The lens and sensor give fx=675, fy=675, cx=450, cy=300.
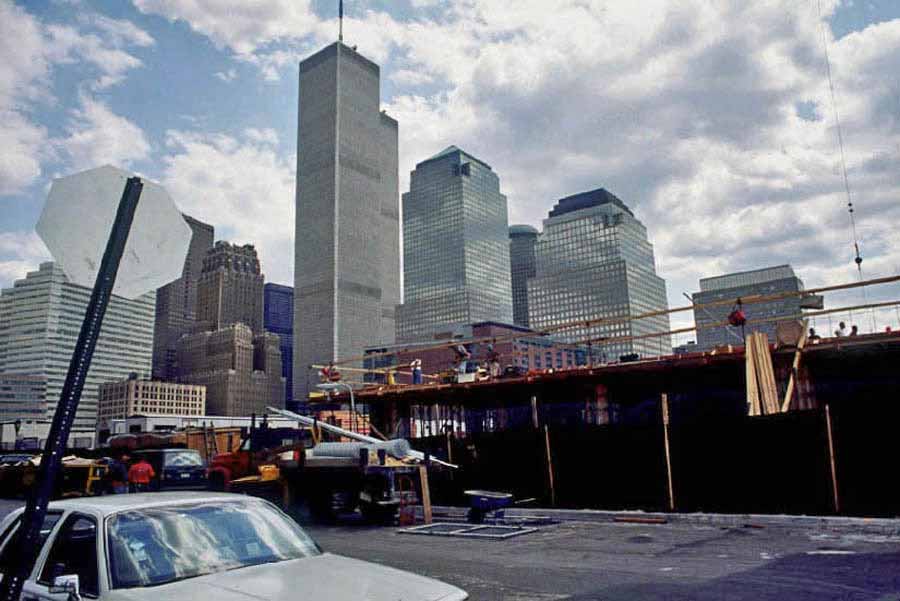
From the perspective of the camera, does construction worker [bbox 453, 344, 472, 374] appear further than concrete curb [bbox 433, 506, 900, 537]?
Yes

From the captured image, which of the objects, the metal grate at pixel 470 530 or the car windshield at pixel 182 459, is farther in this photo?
the car windshield at pixel 182 459

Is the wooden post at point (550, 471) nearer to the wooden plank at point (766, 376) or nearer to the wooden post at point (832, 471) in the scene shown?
the wooden plank at point (766, 376)

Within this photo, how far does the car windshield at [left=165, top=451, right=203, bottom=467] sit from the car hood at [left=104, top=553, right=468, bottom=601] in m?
21.5

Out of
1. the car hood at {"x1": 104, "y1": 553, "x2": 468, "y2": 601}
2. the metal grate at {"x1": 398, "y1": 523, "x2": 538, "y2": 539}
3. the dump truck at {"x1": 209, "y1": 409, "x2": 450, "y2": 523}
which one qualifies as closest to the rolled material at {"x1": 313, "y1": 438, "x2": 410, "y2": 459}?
the dump truck at {"x1": 209, "y1": 409, "x2": 450, "y2": 523}

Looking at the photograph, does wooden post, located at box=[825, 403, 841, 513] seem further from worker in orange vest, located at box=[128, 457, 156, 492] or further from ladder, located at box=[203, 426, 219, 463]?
ladder, located at box=[203, 426, 219, 463]

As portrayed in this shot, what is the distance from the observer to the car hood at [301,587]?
4074 mm

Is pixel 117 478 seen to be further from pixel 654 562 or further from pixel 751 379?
pixel 751 379

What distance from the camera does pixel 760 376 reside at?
18.4 meters

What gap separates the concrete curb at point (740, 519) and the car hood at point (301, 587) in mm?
11453

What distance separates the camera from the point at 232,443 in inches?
1198

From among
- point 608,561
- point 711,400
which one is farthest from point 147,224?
point 711,400

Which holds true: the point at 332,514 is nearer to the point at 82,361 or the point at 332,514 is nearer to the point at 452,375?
the point at 452,375

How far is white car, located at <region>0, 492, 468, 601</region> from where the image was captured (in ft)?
13.8

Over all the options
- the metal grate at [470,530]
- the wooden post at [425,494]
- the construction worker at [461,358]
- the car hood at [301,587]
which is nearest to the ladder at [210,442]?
the construction worker at [461,358]
